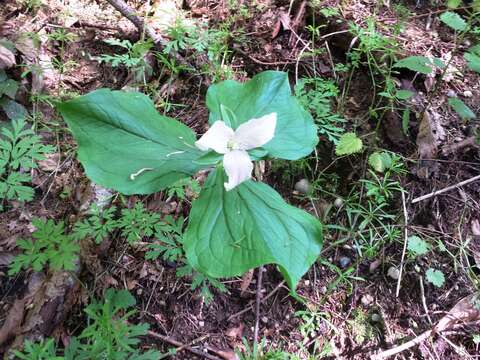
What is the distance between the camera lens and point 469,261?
1.96 m

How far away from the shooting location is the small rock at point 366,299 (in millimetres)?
1866

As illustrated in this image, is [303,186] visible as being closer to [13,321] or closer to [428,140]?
[428,140]

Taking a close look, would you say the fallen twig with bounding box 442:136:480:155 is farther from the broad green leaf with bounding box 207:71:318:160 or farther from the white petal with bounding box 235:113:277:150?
the white petal with bounding box 235:113:277:150

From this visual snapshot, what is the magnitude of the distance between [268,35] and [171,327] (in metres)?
1.86

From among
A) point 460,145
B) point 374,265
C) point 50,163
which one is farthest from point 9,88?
point 460,145

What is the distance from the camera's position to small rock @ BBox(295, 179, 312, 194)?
6.88 feet

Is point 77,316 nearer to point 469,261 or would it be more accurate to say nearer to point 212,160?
point 212,160

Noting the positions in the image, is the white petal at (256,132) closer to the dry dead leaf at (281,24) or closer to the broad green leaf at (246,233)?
the broad green leaf at (246,233)

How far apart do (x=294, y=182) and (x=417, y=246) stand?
668 mm

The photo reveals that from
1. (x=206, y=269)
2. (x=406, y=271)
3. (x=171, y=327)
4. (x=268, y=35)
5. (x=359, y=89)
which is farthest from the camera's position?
(x=268, y=35)

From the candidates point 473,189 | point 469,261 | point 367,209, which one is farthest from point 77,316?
point 473,189

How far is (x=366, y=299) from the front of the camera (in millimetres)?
1877

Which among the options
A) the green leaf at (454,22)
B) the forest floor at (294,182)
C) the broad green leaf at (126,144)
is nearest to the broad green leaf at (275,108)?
the broad green leaf at (126,144)

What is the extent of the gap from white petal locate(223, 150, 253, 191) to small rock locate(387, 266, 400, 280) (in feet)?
3.49
